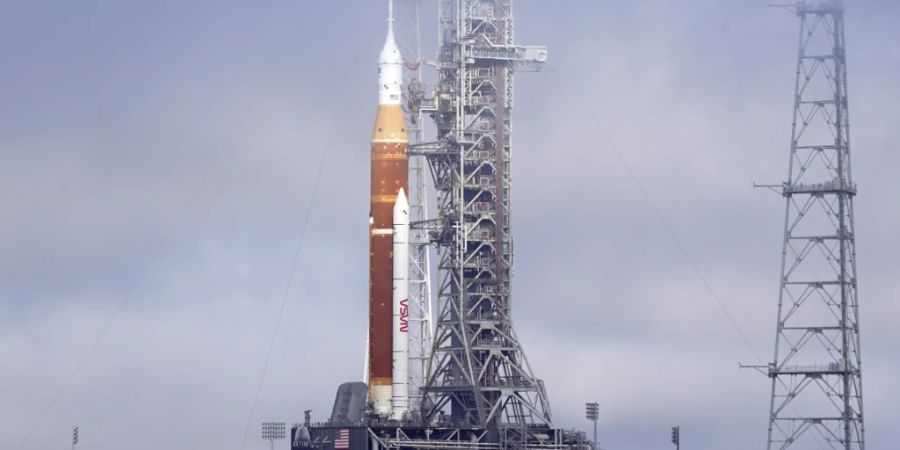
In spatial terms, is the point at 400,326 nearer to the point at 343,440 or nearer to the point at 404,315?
the point at 404,315

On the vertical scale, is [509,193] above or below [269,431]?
above

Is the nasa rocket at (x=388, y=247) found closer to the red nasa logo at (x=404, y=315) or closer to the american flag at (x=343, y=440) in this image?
the red nasa logo at (x=404, y=315)

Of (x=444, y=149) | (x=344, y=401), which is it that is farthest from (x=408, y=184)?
(x=344, y=401)

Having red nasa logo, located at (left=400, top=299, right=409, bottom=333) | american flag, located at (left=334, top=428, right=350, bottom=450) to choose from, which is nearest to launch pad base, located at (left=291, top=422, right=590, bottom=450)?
american flag, located at (left=334, top=428, right=350, bottom=450)

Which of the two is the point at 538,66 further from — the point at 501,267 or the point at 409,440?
the point at 409,440

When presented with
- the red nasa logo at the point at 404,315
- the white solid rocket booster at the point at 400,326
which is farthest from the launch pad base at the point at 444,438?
the red nasa logo at the point at 404,315

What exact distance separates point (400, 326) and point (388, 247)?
18.0 feet

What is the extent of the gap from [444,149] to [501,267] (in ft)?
29.0

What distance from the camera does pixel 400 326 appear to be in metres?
185

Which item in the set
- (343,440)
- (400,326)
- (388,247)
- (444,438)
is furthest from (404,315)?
(343,440)

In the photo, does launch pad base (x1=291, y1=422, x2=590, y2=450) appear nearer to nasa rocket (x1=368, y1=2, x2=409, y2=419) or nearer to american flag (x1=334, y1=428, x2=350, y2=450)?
american flag (x1=334, y1=428, x2=350, y2=450)

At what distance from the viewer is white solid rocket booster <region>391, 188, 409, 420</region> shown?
18512 centimetres

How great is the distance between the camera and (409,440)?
18225 centimetres

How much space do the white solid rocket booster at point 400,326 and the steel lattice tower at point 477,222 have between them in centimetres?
182
